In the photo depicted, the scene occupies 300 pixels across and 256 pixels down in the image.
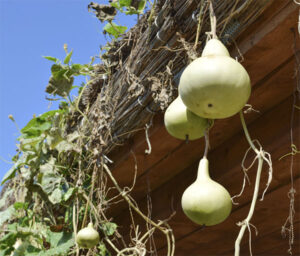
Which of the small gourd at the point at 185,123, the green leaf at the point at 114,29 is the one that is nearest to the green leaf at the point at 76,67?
the green leaf at the point at 114,29

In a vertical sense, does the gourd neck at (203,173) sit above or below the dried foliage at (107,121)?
below

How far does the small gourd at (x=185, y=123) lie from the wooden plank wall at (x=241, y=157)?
10.3 inches

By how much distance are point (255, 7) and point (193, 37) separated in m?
0.24

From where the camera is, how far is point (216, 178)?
4.73ft

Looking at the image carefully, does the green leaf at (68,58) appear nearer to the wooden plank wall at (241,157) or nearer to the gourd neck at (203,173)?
the wooden plank wall at (241,157)

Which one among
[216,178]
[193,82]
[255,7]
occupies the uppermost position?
[255,7]

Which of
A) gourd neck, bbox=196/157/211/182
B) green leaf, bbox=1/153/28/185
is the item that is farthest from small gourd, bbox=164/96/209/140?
green leaf, bbox=1/153/28/185

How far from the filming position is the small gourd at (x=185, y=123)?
83 cm

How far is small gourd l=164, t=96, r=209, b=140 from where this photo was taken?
828 mm

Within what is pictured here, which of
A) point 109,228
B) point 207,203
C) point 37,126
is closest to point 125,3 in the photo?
point 37,126

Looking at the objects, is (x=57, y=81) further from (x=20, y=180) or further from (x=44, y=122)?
(x=20, y=180)

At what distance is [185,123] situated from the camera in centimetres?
83

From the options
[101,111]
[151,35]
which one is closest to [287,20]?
[151,35]

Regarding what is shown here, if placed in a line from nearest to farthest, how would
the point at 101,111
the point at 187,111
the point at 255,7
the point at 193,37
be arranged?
1. the point at 187,111
2. the point at 255,7
3. the point at 193,37
4. the point at 101,111
